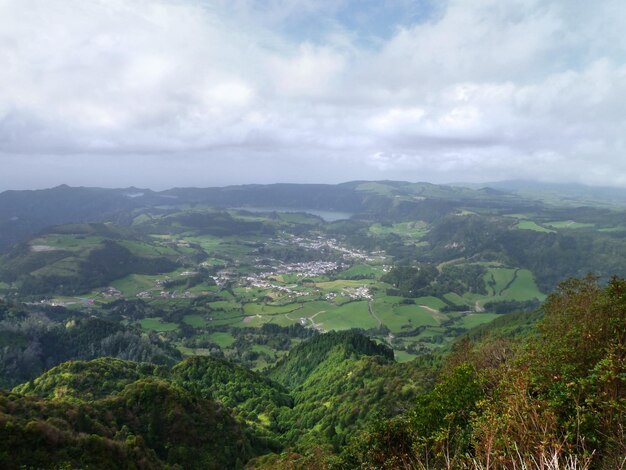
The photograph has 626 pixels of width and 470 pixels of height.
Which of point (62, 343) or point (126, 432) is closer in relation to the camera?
point (126, 432)

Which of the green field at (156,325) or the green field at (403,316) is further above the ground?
the green field at (403,316)

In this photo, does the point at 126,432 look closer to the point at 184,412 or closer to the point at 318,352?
the point at 184,412

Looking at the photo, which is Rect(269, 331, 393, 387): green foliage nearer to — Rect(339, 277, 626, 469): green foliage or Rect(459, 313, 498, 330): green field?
Rect(339, 277, 626, 469): green foliage

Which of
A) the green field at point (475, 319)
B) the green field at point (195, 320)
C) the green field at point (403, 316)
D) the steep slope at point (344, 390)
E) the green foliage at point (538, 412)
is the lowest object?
the green field at point (195, 320)

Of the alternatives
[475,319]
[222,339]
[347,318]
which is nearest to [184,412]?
[222,339]

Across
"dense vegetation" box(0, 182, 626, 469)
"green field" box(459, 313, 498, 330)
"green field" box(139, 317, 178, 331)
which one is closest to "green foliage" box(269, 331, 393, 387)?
"dense vegetation" box(0, 182, 626, 469)

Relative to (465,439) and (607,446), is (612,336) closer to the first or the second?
(607,446)

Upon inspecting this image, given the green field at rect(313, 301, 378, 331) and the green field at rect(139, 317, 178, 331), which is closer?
the green field at rect(313, 301, 378, 331)

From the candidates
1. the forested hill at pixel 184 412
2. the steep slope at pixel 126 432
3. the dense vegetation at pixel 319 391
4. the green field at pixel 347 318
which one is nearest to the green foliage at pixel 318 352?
the dense vegetation at pixel 319 391

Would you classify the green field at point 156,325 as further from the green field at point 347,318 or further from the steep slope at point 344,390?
the steep slope at point 344,390

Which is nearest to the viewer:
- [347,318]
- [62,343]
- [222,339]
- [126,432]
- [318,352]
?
[126,432]

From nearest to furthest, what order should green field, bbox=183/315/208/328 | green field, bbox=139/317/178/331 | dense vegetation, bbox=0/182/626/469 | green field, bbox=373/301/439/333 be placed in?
dense vegetation, bbox=0/182/626/469 < green field, bbox=373/301/439/333 < green field, bbox=139/317/178/331 < green field, bbox=183/315/208/328
